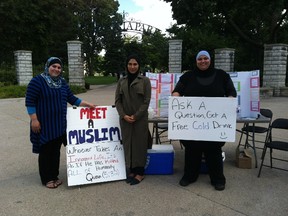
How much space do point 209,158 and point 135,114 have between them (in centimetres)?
122

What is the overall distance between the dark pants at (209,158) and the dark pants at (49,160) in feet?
6.10

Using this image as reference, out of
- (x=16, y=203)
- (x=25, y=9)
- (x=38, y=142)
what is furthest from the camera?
(x=25, y=9)

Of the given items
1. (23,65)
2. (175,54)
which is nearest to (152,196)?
(23,65)

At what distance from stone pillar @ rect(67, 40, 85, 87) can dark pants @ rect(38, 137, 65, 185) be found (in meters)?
16.5

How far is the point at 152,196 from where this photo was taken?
396 centimetres

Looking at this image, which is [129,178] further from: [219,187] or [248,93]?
[248,93]

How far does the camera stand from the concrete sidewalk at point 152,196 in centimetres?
357

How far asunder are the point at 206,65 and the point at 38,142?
253 centimetres

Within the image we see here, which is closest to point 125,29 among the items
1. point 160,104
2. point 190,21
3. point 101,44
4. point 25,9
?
point 101,44

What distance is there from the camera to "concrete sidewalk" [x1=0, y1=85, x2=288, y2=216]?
11.7ft

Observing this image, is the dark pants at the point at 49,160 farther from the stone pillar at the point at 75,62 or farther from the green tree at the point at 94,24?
the green tree at the point at 94,24

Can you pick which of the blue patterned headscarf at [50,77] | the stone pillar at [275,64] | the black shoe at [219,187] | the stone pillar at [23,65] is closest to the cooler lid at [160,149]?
the black shoe at [219,187]

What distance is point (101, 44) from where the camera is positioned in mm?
56688

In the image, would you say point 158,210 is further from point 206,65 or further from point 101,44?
point 101,44
